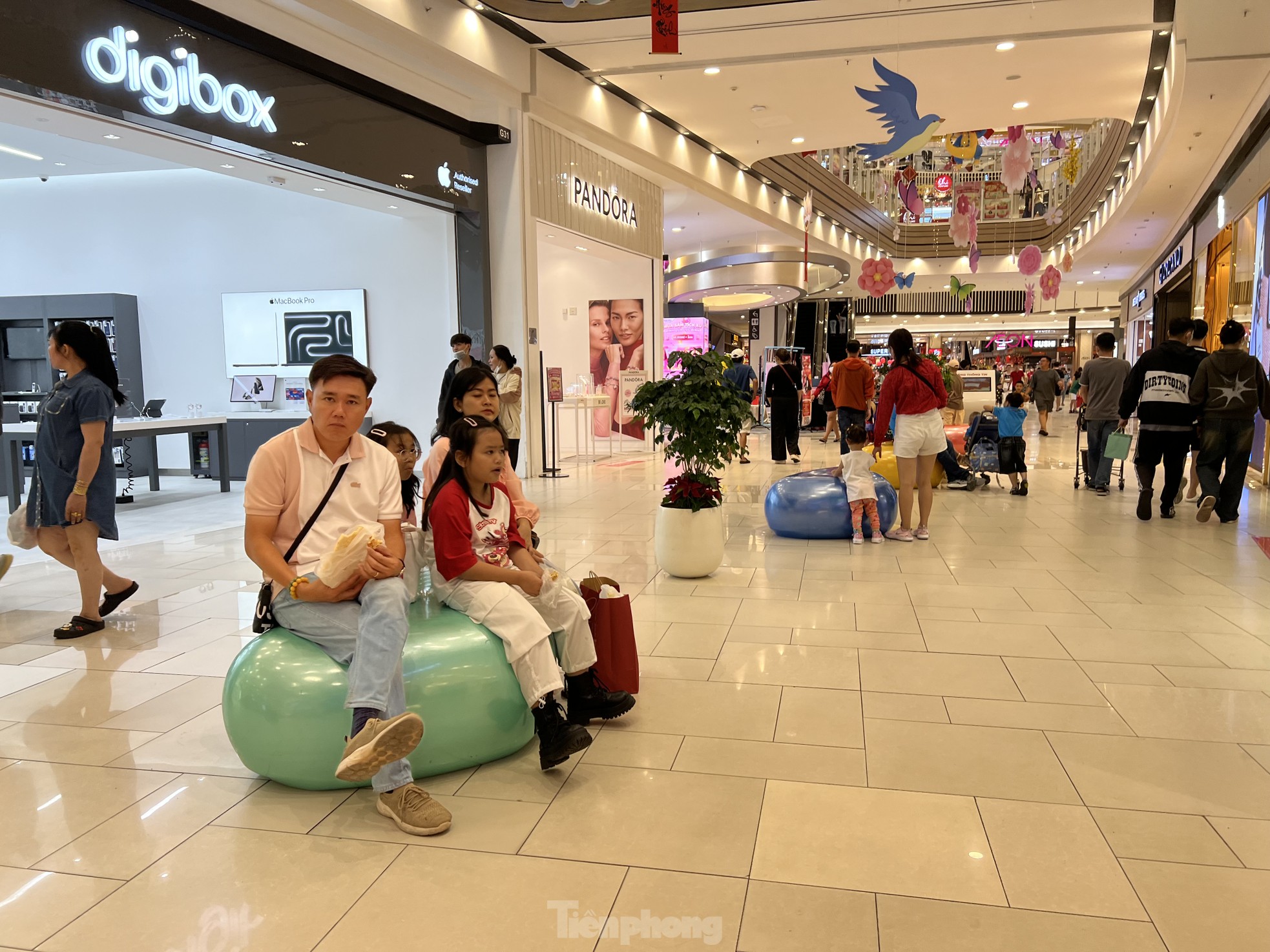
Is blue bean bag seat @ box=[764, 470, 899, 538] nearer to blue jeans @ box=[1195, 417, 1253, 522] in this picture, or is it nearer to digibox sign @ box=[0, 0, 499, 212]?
blue jeans @ box=[1195, 417, 1253, 522]

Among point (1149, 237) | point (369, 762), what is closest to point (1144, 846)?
point (369, 762)

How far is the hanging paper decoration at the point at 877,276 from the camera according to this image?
13680 millimetres

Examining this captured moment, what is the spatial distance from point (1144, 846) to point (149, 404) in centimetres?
998

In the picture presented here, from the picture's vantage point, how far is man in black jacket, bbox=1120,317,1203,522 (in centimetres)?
722

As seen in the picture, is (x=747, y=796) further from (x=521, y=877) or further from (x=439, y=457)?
(x=439, y=457)

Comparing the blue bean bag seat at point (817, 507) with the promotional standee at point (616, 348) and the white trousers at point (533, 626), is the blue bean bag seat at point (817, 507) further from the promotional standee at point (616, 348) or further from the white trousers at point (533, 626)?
the promotional standee at point (616, 348)

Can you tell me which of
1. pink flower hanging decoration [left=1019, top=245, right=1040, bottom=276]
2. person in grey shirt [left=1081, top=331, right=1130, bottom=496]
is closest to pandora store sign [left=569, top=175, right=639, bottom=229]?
person in grey shirt [left=1081, top=331, right=1130, bottom=496]

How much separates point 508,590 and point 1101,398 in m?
7.89

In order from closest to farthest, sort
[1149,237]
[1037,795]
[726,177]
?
1. [1037,795]
2. [726,177]
3. [1149,237]

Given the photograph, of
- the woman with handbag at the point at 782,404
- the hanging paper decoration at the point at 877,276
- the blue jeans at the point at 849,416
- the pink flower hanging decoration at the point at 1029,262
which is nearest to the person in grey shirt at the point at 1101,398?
the blue jeans at the point at 849,416

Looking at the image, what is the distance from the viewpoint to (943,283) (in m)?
29.6

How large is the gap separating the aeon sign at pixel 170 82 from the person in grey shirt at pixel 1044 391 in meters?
15.5

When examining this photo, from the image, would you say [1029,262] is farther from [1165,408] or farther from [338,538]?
[338,538]

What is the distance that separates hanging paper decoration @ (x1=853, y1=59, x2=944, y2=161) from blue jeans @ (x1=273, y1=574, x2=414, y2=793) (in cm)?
446
